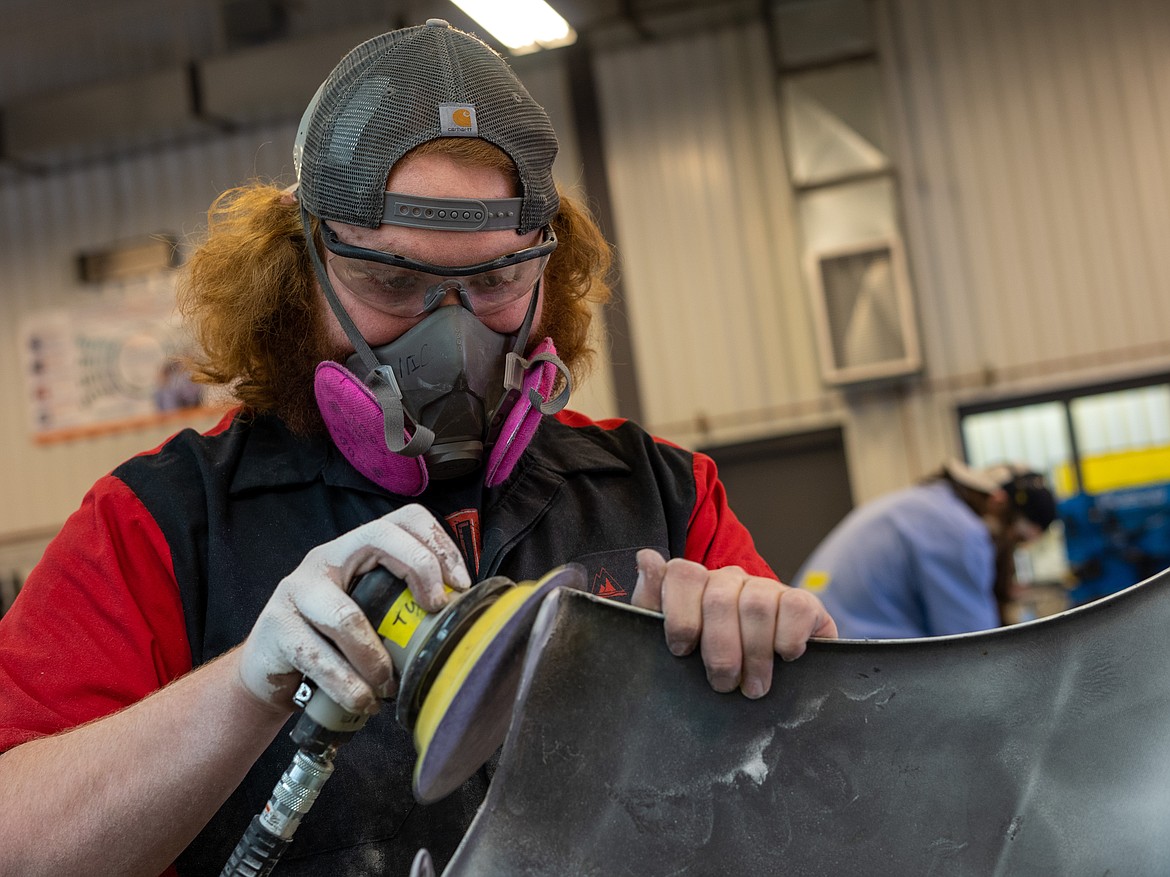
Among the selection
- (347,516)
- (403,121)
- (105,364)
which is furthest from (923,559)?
(105,364)

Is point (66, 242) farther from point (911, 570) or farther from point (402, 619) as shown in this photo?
point (402, 619)

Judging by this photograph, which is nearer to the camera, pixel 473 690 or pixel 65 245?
pixel 473 690

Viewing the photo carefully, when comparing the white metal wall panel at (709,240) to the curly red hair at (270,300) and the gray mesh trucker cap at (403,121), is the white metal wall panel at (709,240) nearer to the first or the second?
the curly red hair at (270,300)

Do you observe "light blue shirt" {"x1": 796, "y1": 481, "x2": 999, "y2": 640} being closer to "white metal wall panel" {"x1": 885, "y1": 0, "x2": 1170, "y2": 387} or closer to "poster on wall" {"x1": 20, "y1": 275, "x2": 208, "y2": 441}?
"white metal wall panel" {"x1": 885, "y1": 0, "x2": 1170, "y2": 387}

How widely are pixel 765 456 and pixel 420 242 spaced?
17.6 feet

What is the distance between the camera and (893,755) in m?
0.90

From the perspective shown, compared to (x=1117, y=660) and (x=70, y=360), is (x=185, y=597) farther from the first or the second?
(x=70, y=360)

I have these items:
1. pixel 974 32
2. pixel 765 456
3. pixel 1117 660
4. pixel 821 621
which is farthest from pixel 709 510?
pixel 974 32

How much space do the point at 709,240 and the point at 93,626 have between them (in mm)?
5621

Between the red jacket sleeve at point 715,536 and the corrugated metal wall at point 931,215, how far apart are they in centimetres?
496

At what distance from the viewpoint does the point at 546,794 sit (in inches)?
32.2

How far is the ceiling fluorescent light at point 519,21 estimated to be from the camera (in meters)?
5.02

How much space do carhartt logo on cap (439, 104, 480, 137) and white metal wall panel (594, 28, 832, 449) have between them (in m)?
5.29

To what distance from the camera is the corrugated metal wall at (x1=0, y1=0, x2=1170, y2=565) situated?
19.7ft
